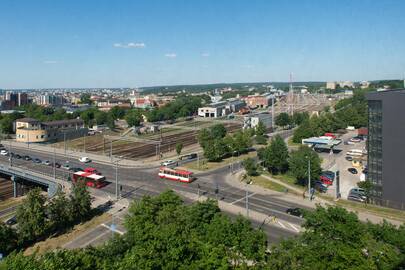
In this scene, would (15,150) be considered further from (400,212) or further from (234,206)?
(400,212)

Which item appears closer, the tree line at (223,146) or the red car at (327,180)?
the red car at (327,180)

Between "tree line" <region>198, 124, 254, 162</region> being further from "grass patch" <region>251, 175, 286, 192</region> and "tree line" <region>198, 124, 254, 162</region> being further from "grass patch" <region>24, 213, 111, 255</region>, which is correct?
"grass patch" <region>24, 213, 111, 255</region>

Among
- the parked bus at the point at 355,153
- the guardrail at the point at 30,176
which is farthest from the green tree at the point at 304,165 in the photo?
the guardrail at the point at 30,176

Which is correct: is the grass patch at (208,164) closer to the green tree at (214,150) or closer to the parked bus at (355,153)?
the green tree at (214,150)

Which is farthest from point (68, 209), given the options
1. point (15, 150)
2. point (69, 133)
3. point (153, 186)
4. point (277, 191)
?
point (69, 133)

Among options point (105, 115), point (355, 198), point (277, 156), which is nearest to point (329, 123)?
point (277, 156)

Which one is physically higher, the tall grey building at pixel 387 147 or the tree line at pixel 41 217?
the tall grey building at pixel 387 147
